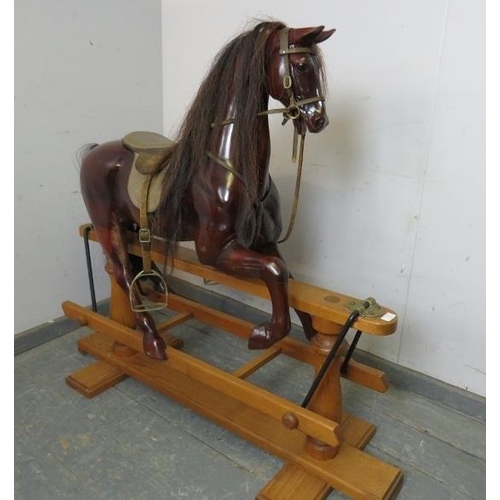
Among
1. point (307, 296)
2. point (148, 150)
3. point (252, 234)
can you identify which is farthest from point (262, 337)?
point (148, 150)

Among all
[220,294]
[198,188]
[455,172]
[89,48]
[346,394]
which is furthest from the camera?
[220,294]

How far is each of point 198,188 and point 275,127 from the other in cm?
60

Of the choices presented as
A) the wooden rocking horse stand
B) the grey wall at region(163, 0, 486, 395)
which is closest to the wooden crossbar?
the wooden rocking horse stand

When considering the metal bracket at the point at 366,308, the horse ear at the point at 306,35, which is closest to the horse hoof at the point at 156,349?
the metal bracket at the point at 366,308

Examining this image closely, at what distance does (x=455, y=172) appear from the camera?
130 cm

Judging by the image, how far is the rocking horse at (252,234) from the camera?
1043 mm

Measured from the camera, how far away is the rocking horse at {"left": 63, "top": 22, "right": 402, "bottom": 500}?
41.1 inches

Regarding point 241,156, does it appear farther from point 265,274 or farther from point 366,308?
point 366,308

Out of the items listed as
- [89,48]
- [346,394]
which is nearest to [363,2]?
[89,48]

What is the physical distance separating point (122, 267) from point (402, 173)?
0.91m

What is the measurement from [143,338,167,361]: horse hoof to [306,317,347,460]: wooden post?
1.46ft

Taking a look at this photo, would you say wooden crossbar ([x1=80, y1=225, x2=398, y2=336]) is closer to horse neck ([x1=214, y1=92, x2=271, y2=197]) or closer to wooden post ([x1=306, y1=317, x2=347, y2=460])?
wooden post ([x1=306, y1=317, x2=347, y2=460])

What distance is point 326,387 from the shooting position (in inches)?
45.8
